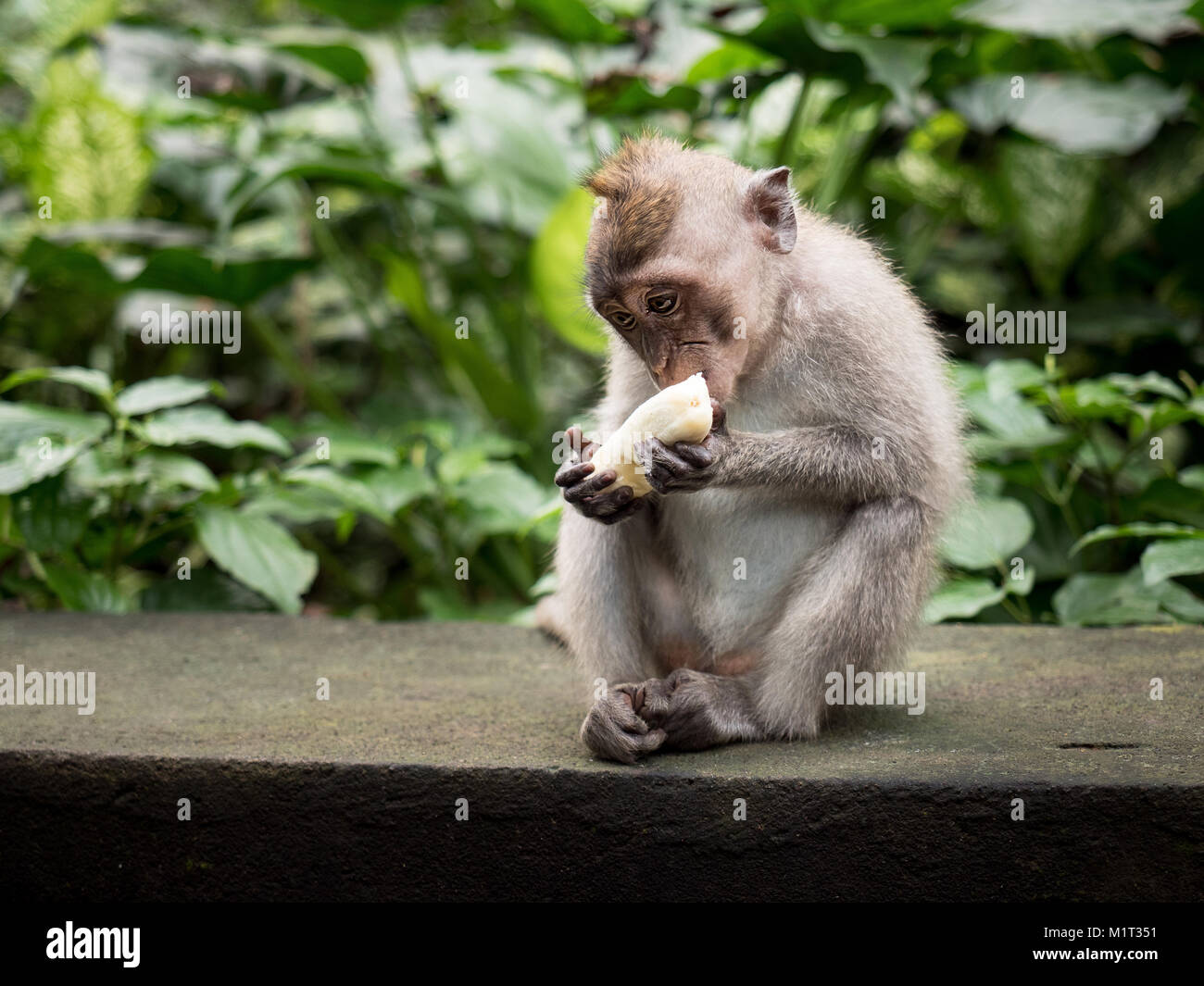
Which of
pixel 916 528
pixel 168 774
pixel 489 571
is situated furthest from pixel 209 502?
pixel 916 528

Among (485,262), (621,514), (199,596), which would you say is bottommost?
(199,596)

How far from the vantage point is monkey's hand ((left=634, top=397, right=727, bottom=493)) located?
133 inches

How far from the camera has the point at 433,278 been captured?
29.2 ft

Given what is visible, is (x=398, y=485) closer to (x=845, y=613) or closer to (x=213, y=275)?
(x=213, y=275)

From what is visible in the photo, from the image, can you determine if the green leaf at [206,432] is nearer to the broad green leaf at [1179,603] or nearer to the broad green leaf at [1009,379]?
the broad green leaf at [1009,379]

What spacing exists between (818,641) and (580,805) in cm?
80

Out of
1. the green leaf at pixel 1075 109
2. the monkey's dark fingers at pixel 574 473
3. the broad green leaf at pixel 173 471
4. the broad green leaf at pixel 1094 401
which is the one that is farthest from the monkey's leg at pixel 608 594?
the green leaf at pixel 1075 109

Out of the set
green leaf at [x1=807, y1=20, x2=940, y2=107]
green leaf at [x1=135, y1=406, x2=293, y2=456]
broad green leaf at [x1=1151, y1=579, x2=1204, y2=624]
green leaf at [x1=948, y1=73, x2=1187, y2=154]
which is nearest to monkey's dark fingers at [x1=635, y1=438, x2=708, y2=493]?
green leaf at [x1=135, y1=406, x2=293, y2=456]

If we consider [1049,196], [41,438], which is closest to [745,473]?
[41,438]

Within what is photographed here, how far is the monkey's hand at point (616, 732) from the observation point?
3457mm

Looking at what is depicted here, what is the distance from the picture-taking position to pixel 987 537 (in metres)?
5.28

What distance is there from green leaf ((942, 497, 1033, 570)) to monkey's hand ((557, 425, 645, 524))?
2099mm

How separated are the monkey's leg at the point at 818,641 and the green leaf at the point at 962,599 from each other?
52.4 inches

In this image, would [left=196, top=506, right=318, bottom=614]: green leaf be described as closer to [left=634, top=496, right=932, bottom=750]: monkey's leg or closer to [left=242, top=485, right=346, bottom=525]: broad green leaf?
[left=242, top=485, right=346, bottom=525]: broad green leaf
